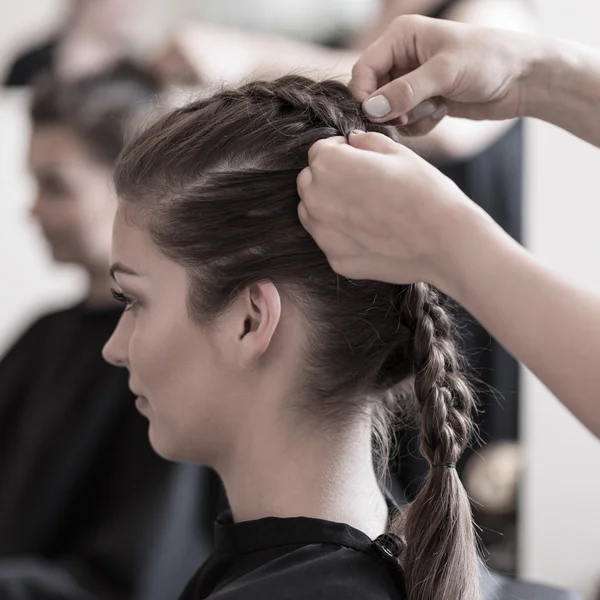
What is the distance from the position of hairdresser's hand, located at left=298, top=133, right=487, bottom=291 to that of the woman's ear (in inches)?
4.0

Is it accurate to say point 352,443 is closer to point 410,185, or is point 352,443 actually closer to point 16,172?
point 410,185

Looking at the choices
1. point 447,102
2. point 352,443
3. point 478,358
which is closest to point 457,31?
point 447,102

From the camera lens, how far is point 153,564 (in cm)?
163

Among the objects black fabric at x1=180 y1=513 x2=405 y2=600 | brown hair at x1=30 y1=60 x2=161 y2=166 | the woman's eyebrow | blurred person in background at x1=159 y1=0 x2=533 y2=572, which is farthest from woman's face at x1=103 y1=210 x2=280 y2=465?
brown hair at x1=30 y1=60 x2=161 y2=166

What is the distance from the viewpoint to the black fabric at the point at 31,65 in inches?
113

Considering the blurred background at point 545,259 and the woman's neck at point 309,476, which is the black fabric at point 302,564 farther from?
the blurred background at point 545,259

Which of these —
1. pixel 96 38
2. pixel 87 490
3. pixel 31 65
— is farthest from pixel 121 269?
pixel 31 65

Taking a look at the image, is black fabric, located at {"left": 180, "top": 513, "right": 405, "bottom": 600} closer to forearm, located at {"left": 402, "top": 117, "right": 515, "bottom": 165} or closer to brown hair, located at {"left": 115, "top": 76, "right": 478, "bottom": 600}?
brown hair, located at {"left": 115, "top": 76, "right": 478, "bottom": 600}

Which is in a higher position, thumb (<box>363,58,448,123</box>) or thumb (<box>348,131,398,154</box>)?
thumb (<box>363,58,448,123</box>)

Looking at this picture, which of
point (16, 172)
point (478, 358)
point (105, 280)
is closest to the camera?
point (478, 358)

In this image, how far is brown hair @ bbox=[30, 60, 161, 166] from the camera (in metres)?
2.13

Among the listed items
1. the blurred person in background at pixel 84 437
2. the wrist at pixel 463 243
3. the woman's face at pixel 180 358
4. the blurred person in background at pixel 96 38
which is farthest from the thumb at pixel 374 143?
the blurred person in background at pixel 96 38

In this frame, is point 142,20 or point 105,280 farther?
point 142,20

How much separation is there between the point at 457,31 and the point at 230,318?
38cm
